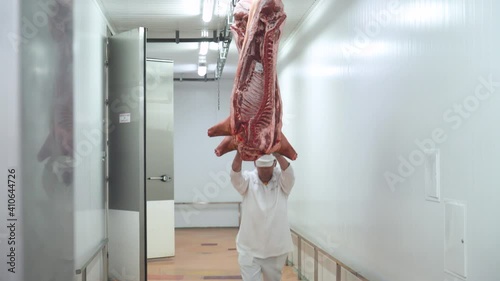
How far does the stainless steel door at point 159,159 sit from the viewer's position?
25.9ft

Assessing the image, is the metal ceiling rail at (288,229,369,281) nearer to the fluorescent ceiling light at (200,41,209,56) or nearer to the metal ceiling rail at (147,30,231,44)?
the metal ceiling rail at (147,30,231,44)

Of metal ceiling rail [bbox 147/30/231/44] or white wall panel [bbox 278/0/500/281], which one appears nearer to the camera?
white wall panel [bbox 278/0/500/281]

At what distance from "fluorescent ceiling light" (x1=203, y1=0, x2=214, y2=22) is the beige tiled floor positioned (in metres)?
3.03

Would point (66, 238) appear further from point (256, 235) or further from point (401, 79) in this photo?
point (401, 79)

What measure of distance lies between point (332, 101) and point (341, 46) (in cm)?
56

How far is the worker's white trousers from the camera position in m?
4.04

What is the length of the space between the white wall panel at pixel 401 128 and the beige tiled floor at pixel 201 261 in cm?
155

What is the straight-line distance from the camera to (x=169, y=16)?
673 centimetres

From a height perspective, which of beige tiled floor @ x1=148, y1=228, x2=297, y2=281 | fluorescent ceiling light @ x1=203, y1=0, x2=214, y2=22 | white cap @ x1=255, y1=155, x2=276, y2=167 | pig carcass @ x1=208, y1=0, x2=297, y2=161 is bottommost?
beige tiled floor @ x1=148, y1=228, x2=297, y2=281

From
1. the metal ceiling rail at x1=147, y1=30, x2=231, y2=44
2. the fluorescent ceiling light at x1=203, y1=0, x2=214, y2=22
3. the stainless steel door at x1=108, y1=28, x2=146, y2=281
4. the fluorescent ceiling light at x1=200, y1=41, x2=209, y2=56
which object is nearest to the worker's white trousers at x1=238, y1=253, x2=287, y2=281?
the stainless steel door at x1=108, y1=28, x2=146, y2=281

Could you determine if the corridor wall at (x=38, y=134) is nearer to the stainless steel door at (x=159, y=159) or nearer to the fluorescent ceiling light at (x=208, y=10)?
the fluorescent ceiling light at (x=208, y=10)

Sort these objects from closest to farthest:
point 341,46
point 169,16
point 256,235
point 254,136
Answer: point 254,136 < point 256,235 < point 341,46 < point 169,16


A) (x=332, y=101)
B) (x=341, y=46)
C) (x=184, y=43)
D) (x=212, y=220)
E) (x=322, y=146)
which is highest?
(x=184, y=43)

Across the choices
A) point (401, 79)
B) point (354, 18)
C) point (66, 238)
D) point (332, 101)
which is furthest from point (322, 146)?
point (66, 238)
